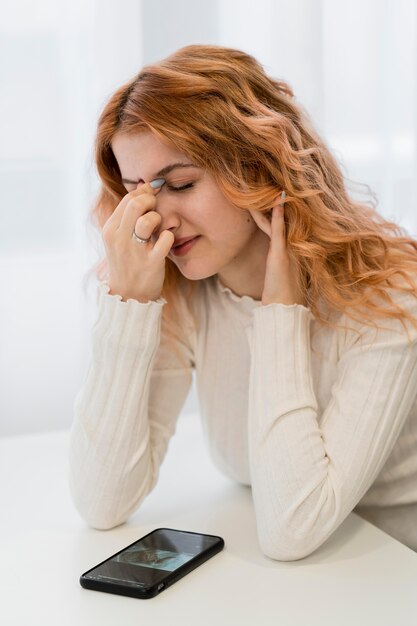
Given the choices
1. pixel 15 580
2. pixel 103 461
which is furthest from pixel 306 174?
pixel 15 580

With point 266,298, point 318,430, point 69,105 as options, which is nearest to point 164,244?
point 266,298

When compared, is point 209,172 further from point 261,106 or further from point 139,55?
point 139,55

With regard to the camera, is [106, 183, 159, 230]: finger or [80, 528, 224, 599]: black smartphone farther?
[106, 183, 159, 230]: finger

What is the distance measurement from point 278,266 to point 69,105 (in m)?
0.85

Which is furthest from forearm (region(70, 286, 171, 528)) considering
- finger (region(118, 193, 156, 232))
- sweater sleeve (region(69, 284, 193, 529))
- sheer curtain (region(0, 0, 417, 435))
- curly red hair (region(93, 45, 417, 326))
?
sheer curtain (region(0, 0, 417, 435))

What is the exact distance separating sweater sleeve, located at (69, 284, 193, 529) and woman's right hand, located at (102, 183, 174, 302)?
0.07 feet

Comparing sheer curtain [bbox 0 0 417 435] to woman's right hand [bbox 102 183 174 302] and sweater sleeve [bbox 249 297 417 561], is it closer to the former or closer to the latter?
woman's right hand [bbox 102 183 174 302]

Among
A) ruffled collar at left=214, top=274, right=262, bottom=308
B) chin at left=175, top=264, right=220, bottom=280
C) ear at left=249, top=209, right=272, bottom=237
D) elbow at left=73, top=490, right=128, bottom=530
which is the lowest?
elbow at left=73, top=490, right=128, bottom=530

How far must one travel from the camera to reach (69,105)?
1.84 m

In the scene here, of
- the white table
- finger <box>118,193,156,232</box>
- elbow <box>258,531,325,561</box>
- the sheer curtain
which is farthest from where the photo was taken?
the sheer curtain

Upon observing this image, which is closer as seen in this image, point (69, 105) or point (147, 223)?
point (147, 223)

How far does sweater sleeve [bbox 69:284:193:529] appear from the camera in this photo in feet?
3.91

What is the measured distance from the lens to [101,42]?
183 centimetres

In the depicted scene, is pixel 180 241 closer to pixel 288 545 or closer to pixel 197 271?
pixel 197 271
